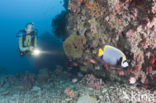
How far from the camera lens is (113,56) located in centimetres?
268

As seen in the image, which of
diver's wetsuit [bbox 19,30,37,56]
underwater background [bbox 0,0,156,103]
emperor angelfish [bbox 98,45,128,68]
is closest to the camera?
emperor angelfish [bbox 98,45,128,68]

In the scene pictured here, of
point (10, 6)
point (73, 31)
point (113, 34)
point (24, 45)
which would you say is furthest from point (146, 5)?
point (10, 6)

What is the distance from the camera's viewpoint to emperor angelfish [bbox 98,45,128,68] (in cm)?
261

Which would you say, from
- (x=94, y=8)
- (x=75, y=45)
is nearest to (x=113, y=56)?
(x=94, y=8)

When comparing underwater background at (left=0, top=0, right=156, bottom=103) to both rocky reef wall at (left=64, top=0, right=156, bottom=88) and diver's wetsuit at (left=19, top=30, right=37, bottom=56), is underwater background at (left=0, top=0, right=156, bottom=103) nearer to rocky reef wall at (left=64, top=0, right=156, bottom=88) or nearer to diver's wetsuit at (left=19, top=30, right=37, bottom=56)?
rocky reef wall at (left=64, top=0, right=156, bottom=88)

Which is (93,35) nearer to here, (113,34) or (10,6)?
(113,34)

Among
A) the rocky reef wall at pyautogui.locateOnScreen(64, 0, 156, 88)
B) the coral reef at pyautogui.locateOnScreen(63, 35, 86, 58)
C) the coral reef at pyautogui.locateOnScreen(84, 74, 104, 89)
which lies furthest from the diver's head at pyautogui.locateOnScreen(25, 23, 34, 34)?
the coral reef at pyautogui.locateOnScreen(84, 74, 104, 89)

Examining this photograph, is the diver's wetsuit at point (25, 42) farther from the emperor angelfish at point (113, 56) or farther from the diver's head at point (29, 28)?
the emperor angelfish at point (113, 56)

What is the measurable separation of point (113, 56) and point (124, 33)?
185cm

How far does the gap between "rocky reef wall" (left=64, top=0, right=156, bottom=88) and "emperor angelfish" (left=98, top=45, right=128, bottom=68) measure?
1.34m

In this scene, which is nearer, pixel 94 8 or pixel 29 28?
pixel 94 8

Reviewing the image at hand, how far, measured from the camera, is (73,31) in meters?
7.02

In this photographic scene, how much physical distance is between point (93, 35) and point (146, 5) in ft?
8.95

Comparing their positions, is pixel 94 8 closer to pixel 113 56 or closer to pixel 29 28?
pixel 29 28
